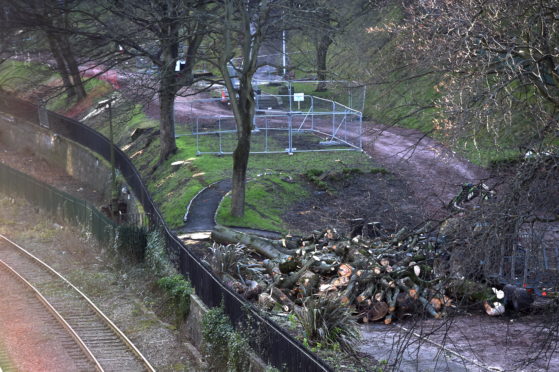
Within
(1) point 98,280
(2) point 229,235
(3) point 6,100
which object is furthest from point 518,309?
(3) point 6,100

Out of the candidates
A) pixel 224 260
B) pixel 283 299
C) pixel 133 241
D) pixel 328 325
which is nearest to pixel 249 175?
pixel 133 241

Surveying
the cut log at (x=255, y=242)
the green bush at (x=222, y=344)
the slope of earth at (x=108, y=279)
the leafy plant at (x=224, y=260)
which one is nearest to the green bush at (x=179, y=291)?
the slope of earth at (x=108, y=279)

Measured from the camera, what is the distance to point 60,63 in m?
40.7

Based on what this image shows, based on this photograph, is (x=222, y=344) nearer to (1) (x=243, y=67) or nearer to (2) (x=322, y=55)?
(1) (x=243, y=67)

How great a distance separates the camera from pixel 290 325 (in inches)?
606

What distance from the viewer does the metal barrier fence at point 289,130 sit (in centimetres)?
3756

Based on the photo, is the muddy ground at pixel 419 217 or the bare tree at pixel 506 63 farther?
the muddy ground at pixel 419 217

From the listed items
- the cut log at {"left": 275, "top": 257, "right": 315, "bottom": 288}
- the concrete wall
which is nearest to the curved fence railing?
the cut log at {"left": 275, "top": 257, "right": 315, "bottom": 288}

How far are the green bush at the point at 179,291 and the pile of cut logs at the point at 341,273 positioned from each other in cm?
95

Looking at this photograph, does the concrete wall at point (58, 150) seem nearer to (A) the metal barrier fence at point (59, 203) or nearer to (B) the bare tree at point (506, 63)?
(A) the metal barrier fence at point (59, 203)

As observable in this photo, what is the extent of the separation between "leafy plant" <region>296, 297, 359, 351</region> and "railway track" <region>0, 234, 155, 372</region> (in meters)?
3.92

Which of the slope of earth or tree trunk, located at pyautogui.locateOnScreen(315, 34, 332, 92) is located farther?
tree trunk, located at pyautogui.locateOnScreen(315, 34, 332, 92)

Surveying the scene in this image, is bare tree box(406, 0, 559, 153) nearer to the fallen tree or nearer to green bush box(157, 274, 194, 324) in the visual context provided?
the fallen tree

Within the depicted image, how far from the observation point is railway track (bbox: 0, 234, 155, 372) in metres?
16.5
